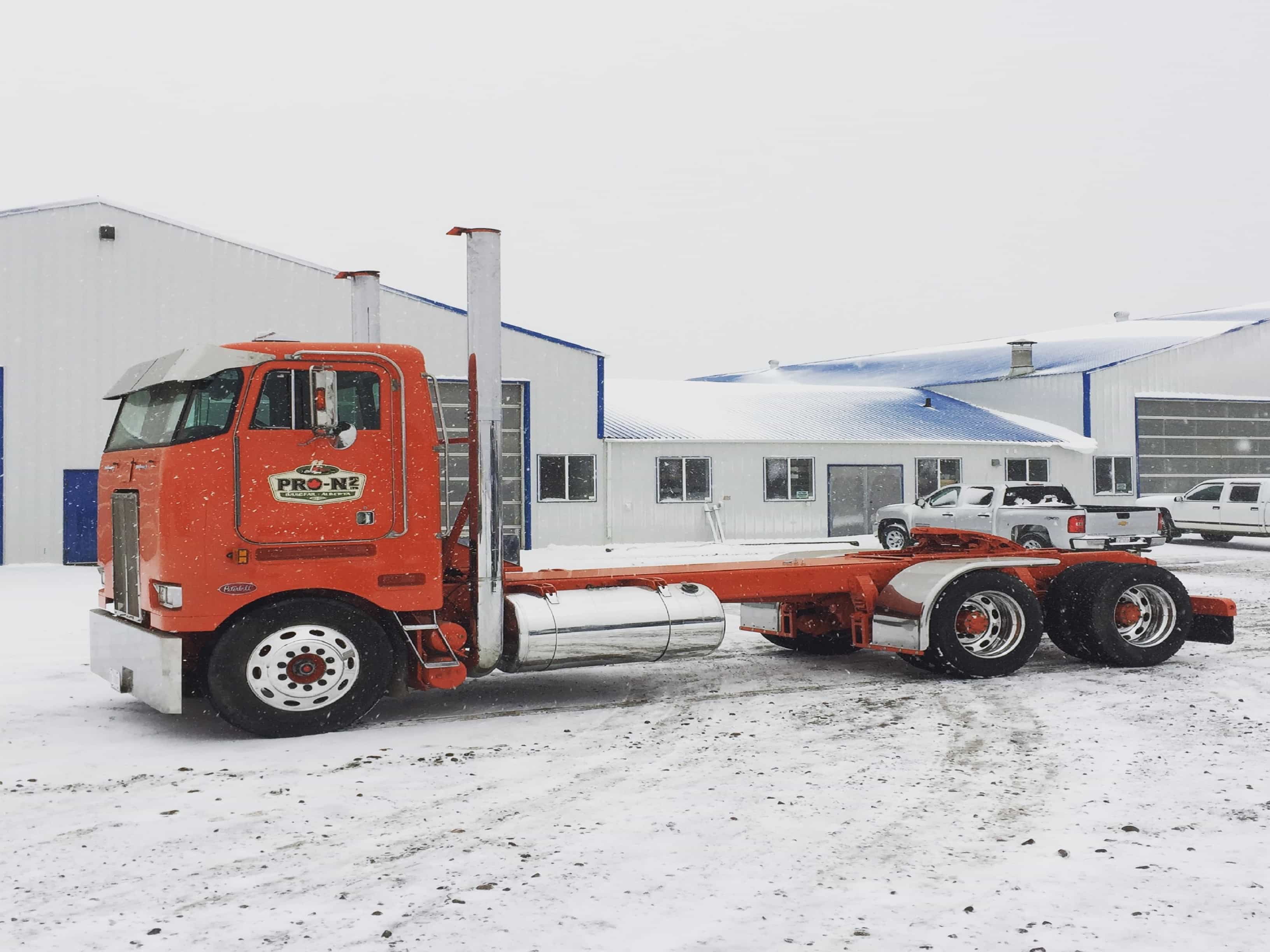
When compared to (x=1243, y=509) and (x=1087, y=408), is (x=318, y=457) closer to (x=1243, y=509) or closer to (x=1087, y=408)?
(x=1243, y=509)

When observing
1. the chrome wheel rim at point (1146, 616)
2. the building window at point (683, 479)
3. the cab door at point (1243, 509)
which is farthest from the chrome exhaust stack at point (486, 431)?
the cab door at point (1243, 509)

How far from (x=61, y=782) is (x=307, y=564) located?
6.39 ft

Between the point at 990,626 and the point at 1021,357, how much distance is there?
114 ft

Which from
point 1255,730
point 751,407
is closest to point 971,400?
point 751,407

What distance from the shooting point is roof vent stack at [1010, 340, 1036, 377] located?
4284 centimetres

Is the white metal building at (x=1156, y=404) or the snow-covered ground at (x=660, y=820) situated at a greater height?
the white metal building at (x=1156, y=404)

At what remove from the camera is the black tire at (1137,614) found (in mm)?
Answer: 10906

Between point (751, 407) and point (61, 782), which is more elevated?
point (751, 407)

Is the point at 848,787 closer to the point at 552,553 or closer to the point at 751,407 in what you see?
the point at 552,553

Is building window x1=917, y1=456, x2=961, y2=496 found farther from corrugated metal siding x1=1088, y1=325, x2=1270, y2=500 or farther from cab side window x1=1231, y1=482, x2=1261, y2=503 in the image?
cab side window x1=1231, y1=482, x2=1261, y2=503

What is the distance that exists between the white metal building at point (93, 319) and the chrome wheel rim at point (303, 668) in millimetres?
14565

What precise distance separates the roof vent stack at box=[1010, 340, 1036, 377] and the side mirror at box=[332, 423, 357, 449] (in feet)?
124

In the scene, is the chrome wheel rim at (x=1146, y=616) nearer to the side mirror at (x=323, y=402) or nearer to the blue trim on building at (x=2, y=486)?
the side mirror at (x=323, y=402)

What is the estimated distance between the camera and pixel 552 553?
2772 centimetres
